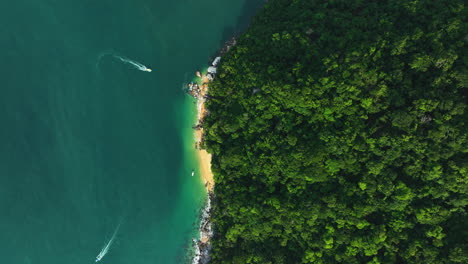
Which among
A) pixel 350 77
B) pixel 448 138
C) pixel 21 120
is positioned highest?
pixel 21 120

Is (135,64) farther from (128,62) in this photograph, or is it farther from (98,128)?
(98,128)

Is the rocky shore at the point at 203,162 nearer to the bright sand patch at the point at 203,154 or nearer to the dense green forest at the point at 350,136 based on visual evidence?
the bright sand patch at the point at 203,154

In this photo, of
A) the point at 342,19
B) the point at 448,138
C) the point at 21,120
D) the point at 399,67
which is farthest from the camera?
the point at 21,120

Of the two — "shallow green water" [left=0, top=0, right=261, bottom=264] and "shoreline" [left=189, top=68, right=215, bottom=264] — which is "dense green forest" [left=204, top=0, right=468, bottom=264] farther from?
"shallow green water" [left=0, top=0, right=261, bottom=264]

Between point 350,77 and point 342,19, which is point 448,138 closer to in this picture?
point 350,77

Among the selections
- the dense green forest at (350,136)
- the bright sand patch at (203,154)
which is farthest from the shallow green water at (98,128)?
the dense green forest at (350,136)

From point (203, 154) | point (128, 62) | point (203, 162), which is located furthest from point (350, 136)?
point (128, 62)

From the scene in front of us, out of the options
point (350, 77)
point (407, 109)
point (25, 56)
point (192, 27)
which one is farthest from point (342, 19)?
point (25, 56)
